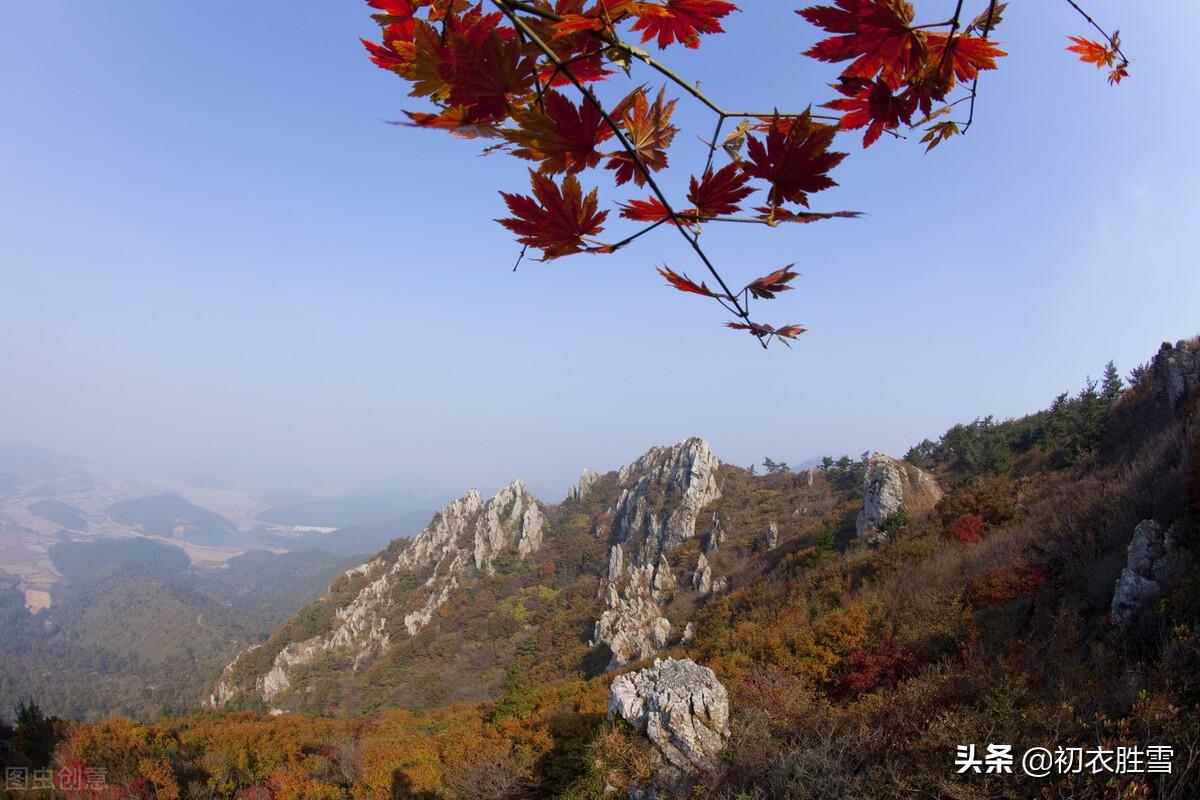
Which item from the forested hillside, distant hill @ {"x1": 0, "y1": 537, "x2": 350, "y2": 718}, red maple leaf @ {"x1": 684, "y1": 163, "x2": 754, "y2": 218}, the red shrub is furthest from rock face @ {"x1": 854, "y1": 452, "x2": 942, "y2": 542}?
distant hill @ {"x1": 0, "y1": 537, "x2": 350, "y2": 718}

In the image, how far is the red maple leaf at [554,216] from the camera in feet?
2.03

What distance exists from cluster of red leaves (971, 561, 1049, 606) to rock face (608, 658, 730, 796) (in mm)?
5032

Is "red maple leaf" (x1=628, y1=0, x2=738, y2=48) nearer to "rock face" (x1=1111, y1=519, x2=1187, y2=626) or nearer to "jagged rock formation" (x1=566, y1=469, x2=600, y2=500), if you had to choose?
"rock face" (x1=1111, y1=519, x2=1187, y2=626)

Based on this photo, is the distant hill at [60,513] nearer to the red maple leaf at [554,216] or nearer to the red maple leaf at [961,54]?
the red maple leaf at [554,216]

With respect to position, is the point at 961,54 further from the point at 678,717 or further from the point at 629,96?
the point at 678,717

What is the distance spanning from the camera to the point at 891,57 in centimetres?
68

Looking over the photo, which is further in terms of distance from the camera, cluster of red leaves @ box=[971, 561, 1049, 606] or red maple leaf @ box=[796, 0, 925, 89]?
cluster of red leaves @ box=[971, 561, 1049, 606]

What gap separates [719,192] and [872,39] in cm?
28

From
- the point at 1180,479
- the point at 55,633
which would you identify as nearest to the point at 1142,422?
the point at 1180,479

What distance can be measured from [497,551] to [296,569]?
4665 inches

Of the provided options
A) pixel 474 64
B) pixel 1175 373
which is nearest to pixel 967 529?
pixel 1175 373

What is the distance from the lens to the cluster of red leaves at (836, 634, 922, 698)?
751cm

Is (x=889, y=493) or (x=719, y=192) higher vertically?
(x=719, y=192)

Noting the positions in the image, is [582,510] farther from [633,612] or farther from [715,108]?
[715,108]
